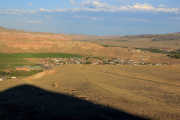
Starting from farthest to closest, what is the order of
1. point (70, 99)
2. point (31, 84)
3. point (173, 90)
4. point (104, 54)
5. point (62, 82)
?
1. point (104, 54)
2. point (62, 82)
3. point (31, 84)
4. point (173, 90)
5. point (70, 99)

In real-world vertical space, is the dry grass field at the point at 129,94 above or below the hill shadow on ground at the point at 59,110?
below

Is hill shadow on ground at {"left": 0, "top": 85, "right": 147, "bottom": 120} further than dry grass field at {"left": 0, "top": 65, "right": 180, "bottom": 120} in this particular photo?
No

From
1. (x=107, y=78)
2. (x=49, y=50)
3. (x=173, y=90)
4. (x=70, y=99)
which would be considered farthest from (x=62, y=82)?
(x=49, y=50)

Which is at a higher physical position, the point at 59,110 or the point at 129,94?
the point at 59,110

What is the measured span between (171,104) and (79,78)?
524 inches

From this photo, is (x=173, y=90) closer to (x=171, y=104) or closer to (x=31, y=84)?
(x=171, y=104)

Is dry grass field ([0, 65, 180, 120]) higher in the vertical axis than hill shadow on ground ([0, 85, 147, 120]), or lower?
lower

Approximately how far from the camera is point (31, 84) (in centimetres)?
2334

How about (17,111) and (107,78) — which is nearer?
(17,111)

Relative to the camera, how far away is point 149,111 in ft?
45.9

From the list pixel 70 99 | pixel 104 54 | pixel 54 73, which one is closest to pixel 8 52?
pixel 104 54

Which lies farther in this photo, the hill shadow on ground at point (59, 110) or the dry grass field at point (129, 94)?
the dry grass field at point (129, 94)

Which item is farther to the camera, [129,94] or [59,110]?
[129,94]

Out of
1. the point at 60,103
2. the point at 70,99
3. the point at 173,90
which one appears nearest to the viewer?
the point at 60,103
